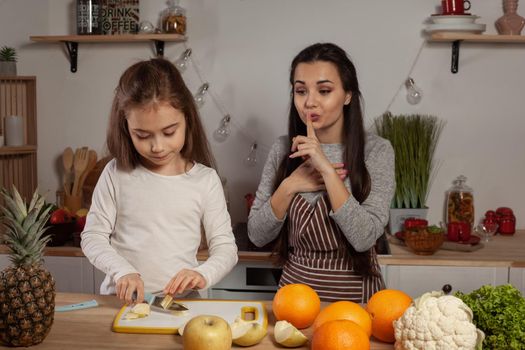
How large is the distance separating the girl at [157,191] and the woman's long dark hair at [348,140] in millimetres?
391

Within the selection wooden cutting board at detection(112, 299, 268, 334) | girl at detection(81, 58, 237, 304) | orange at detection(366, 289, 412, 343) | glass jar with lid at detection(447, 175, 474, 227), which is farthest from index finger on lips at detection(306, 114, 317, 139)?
glass jar with lid at detection(447, 175, 474, 227)

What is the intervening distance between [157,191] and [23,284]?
52 centimetres

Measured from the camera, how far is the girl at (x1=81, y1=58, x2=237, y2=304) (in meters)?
1.61

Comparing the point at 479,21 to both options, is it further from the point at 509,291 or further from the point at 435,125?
the point at 509,291

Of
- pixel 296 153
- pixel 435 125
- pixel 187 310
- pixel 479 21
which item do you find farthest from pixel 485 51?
pixel 187 310

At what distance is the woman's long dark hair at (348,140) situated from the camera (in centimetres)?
200

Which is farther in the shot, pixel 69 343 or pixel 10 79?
pixel 10 79

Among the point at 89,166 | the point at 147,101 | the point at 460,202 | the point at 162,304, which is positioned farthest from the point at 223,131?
the point at 162,304

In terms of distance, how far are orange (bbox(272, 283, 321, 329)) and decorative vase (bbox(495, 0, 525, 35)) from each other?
1925mm

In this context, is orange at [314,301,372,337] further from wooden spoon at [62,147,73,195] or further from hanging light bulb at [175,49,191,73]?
wooden spoon at [62,147,73,195]

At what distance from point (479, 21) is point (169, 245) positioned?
186 centimetres

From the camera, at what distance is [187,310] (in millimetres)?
1448

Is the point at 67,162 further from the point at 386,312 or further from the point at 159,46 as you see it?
the point at 386,312

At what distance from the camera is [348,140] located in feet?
6.76
